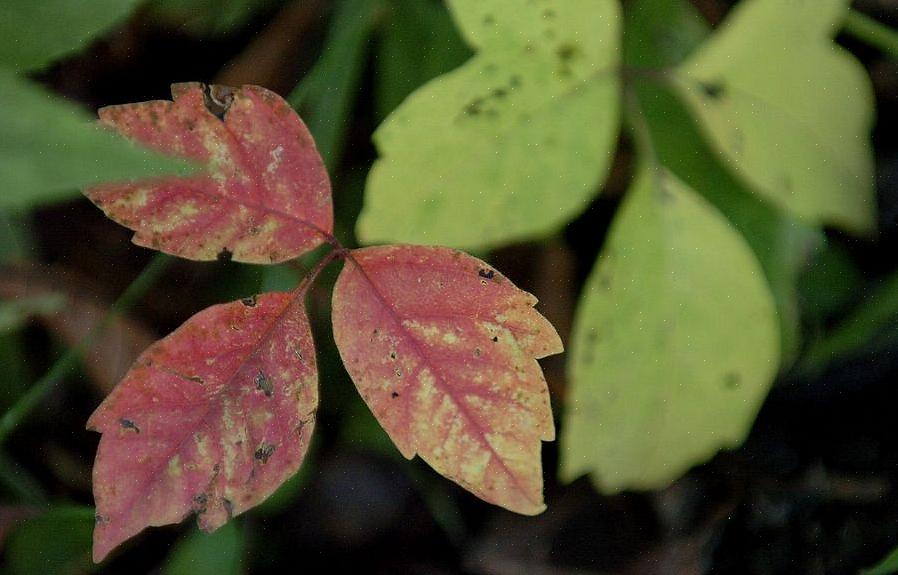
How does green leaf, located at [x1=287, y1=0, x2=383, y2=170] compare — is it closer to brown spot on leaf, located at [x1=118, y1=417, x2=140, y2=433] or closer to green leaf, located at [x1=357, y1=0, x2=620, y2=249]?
green leaf, located at [x1=357, y1=0, x2=620, y2=249]

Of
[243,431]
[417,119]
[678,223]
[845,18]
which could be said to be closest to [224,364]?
[243,431]

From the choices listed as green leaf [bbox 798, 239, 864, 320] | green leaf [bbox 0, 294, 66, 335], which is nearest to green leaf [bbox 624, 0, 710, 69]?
green leaf [bbox 798, 239, 864, 320]

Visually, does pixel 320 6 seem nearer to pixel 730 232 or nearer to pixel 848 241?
pixel 730 232

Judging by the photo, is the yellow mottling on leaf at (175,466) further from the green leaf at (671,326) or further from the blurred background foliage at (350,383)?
the green leaf at (671,326)

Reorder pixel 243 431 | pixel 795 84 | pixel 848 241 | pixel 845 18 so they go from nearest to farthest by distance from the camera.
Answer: pixel 243 431 < pixel 795 84 < pixel 845 18 < pixel 848 241

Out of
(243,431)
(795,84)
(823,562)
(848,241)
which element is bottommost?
(823,562)

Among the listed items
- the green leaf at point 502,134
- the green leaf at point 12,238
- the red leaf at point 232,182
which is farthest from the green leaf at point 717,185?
the green leaf at point 12,238
